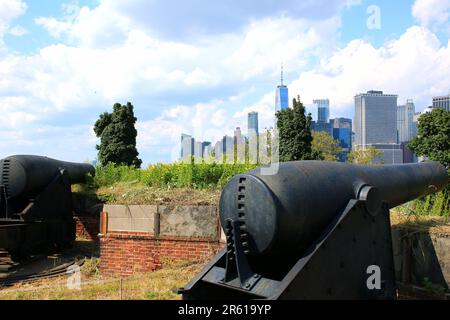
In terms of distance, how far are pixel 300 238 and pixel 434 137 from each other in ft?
47.4

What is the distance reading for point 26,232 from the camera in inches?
455

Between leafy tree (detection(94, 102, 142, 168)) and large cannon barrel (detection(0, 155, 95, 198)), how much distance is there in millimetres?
13452

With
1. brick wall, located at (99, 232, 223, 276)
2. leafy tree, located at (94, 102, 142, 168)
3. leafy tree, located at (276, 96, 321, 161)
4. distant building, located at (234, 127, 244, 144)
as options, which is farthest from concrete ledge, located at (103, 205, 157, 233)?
leafy tree, located at (276, 96, 321, 161)

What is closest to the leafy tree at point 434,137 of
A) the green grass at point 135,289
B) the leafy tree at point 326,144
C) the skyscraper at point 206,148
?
the skyscraper at point 206,148

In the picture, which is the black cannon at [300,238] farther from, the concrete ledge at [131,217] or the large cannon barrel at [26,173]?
the large cannon barrel at [26,173]

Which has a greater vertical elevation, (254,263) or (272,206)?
(272,206)

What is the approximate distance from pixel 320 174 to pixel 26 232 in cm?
923

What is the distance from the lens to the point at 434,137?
1683 centimetres

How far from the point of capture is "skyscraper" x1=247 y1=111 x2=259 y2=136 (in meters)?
6.57

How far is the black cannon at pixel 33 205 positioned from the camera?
11.5 m

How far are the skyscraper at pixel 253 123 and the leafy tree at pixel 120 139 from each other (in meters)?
20.5

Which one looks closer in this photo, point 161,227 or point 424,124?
point 161,227
